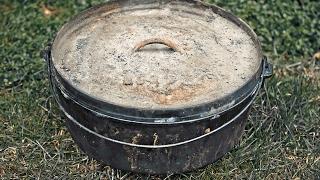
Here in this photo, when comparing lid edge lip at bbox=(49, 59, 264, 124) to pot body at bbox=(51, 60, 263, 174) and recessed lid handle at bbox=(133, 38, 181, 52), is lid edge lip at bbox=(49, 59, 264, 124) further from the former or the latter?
recessed lid handle at bbox=(133, 38, 181, 52)

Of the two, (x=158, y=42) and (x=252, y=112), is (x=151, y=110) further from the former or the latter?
(x=252, y=112)

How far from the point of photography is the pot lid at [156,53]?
8.71ft

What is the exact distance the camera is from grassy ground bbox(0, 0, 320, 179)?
3125mm

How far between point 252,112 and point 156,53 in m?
0.94

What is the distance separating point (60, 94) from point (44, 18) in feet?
5.26

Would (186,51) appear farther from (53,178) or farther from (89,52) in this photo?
(53,178)

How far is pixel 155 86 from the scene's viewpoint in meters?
2.68

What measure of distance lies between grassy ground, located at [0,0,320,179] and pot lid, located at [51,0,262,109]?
0.62 metres

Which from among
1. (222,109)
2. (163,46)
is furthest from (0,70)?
(222,109)

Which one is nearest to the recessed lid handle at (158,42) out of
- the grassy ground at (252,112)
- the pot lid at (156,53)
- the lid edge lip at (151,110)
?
the pot lid at (156,53)

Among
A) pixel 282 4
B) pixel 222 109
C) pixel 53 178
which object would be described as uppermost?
pixel 222 109

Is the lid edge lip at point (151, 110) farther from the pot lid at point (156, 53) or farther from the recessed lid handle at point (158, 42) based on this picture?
the recessed lid handle at point (158, 42)

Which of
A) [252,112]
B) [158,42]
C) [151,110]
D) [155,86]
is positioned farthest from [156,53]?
[252,112]

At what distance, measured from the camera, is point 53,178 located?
3.04 meters
